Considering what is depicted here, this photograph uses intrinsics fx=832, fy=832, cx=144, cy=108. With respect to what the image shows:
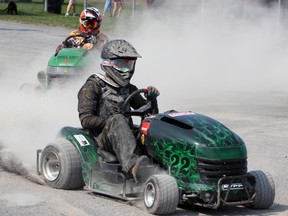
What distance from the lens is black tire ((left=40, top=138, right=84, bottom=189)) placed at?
295 inches

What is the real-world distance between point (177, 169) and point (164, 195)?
326 millimetres

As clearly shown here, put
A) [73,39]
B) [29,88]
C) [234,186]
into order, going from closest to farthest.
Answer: [234,186]
[73,39]
[29,88]

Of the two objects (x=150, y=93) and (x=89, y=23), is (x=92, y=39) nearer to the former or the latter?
(x=89, y=23)

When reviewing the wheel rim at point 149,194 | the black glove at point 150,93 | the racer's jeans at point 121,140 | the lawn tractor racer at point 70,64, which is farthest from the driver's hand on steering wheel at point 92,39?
the wheel rim at point 149,194

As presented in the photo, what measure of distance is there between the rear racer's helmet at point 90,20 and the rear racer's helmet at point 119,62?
5231 millimetres

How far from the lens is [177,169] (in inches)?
269

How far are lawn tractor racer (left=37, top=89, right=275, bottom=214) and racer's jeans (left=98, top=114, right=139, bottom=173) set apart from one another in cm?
13

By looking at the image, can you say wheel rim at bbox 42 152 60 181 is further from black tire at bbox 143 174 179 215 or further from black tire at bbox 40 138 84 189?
black tire at bbox 143 174 179 215

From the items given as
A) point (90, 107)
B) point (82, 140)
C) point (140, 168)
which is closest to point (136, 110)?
point (90, 107)

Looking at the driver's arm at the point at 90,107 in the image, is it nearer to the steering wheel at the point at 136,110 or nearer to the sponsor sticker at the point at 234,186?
the steering wheel at the point at 136,110

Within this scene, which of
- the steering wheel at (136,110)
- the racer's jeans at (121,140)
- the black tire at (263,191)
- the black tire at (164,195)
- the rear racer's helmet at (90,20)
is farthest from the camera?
the rear racer's helmet at (90,20)

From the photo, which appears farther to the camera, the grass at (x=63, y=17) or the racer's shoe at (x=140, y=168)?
the grass at (x=63, y=17)

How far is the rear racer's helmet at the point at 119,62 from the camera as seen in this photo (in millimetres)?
7602

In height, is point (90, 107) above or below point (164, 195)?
above
